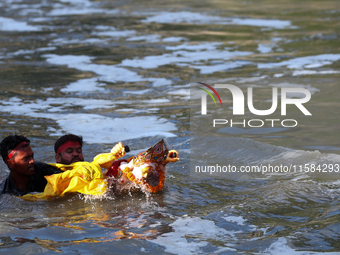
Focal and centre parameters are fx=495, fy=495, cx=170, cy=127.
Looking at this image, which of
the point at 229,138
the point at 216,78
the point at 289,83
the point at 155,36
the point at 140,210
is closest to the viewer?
the point at 140,210

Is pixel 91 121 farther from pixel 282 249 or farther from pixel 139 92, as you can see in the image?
pixel 282 249

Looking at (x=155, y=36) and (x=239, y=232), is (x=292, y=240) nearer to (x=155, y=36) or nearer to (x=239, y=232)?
(x=239, y=232)

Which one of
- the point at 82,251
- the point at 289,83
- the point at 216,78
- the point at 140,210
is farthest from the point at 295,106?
the point at 82,251

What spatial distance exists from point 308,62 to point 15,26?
34.7 feet

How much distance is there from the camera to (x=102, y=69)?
1204 cm

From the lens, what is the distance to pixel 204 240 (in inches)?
163

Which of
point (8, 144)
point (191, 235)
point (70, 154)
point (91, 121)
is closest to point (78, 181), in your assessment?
point (70, 154)

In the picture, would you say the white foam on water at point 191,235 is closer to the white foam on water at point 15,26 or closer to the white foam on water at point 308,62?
the white foam on water at point 308,62

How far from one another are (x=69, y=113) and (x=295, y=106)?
4.03 metres

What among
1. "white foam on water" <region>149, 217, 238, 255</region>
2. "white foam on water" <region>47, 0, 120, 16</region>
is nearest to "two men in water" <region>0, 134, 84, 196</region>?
"white foam on water" <region>149, 217, 238, 255</region>

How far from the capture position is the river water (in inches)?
167

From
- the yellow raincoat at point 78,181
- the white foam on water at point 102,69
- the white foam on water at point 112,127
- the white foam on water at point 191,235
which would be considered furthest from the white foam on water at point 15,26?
the white foam on water at point 191,235

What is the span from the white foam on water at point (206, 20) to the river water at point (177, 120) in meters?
0.08

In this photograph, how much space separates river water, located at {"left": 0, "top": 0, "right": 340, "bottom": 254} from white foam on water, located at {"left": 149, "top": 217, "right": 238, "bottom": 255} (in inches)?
0.6
